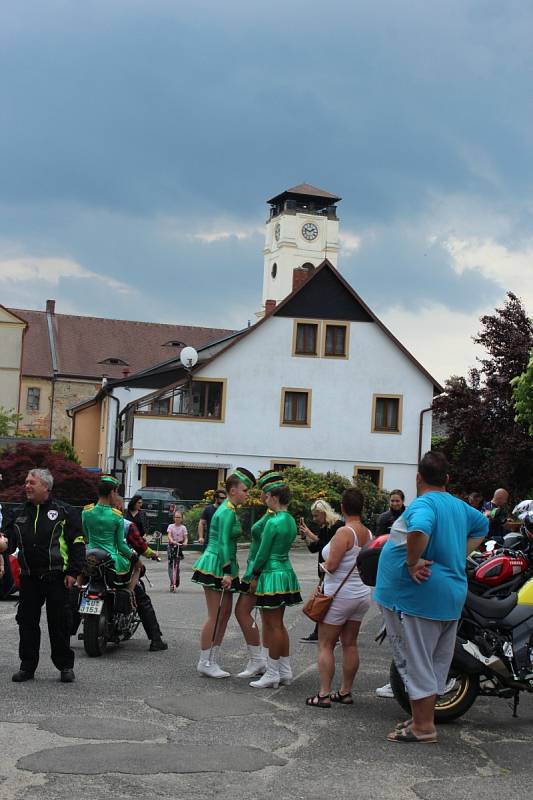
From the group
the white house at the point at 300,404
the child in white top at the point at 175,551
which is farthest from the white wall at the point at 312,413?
the child in white top at the point at 175,551

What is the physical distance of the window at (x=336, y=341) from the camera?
4975 centimetres

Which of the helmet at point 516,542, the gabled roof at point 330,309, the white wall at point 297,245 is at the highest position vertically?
the white wall at point 297,245

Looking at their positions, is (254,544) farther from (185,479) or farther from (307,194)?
(307,194)

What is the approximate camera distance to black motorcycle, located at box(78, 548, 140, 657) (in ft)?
37.8

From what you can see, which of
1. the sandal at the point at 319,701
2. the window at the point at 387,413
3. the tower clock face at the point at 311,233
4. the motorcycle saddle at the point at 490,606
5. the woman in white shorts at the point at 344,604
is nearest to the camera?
the motorcycle saddle at the point at 490,606

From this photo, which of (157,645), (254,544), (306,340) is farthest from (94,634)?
(306,340)

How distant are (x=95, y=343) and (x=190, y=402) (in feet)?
138

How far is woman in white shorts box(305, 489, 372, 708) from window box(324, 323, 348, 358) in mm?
40305

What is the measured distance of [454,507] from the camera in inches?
315

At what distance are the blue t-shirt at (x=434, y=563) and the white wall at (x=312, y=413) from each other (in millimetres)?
39767

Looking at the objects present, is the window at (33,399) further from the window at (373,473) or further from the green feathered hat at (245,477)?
the green feathered hat at (245,477)

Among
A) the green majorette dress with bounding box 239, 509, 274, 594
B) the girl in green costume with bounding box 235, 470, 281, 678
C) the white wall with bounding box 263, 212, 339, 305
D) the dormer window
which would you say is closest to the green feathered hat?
the girl in green costume with bounding box 235, 470, 281, 678

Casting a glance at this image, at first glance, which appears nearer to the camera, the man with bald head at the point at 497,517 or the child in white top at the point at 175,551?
the man with bald head at the point at 497,517

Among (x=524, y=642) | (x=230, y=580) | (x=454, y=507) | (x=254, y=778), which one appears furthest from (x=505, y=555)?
(x=254, y=778)
